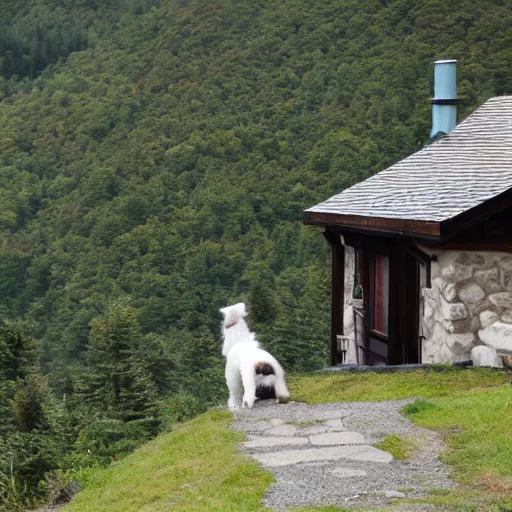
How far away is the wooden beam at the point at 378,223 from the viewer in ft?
38.0

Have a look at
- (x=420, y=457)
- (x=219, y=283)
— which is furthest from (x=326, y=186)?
(x=420, y=457)

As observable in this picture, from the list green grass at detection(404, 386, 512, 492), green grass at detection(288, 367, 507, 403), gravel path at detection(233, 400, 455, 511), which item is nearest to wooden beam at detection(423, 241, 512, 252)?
green grass at detection(288, 367, 507, 403)

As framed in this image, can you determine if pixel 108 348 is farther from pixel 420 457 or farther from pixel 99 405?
pixel 420 457

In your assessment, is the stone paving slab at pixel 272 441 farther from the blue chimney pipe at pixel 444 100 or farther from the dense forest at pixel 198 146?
the dense forest at pixel 198 146

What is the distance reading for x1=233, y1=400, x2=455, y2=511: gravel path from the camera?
700 cm

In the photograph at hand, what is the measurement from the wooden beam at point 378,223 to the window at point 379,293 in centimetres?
75

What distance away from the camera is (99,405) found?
25.0 m

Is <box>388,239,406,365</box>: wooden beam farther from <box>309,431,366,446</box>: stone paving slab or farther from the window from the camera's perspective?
<box>309,431,366,446</box>: stone paving slab

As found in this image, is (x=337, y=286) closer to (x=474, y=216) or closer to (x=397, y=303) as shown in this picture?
(x=397, y=303)

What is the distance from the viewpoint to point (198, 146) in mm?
74250

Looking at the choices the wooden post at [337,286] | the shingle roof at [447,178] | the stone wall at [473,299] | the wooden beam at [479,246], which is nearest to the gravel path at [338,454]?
the stone wall at [473,299]

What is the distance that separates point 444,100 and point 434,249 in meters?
4.47

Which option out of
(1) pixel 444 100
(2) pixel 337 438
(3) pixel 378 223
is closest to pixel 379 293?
(3) pixel 378 223

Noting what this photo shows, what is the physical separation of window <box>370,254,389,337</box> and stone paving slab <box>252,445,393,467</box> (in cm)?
579
